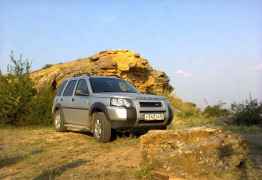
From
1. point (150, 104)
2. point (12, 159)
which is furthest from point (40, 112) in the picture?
point (12, 159)

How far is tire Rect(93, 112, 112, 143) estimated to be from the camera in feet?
29.6

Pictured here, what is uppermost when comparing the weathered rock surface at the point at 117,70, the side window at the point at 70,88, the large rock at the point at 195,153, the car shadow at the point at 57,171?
the weathered rock surface at the point at 117,70

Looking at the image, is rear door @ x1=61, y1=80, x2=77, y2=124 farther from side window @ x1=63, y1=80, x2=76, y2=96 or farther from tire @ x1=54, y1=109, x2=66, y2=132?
tire @ x1=54, y1=109, x2=66, y2=132

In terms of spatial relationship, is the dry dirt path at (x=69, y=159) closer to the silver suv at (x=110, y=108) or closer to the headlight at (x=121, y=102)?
the silver suv at (x=110, y=108)

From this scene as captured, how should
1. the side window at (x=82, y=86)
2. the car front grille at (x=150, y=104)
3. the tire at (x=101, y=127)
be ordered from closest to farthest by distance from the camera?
the tire at (x=101, y=127)
the car front grille at (x=150, y=104)
the side window at (x=82, y=86)

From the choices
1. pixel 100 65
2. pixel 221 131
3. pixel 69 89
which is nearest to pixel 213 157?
pixel 221 131

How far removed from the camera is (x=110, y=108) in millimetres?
8961

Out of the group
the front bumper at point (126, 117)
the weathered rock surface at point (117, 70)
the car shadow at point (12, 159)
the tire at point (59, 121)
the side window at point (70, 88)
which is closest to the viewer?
the car shadow at point (12, 159)

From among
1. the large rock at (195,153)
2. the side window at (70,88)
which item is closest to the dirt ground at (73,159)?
the large rock at (195,153)

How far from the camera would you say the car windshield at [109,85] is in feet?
33.3

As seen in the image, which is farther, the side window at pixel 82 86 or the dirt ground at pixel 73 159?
the side window at pixel 82 86

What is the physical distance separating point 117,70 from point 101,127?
1474 centimetres

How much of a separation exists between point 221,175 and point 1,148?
19.6 feet

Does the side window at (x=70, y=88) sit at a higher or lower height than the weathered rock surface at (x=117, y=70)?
lower
